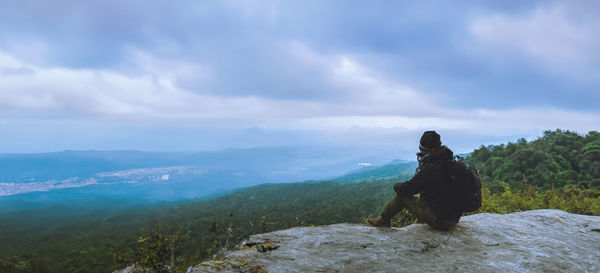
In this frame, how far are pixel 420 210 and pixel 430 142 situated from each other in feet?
5.64

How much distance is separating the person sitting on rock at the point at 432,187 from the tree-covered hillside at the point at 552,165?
58.9 ft

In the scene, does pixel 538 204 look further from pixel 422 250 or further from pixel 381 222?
pixel 422 250

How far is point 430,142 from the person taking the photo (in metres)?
6.79

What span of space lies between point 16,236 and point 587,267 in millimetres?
143140

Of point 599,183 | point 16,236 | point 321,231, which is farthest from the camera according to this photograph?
point 16,236

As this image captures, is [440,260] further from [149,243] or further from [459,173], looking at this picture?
[149,243]

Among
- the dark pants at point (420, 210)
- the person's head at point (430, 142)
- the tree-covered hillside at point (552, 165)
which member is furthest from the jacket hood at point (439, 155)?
the tree-covered hillside at point (552, 165)

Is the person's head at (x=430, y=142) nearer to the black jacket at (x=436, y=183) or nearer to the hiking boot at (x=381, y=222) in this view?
the black jacket at (x=436, y=183)

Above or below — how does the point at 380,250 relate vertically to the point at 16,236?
above

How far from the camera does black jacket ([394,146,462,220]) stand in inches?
254

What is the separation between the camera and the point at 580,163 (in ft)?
83.9

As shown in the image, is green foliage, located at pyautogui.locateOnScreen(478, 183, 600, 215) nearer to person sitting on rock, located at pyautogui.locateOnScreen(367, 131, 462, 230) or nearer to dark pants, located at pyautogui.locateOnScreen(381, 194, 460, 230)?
dark pants, located at pyautogui.locateOnScreen(381, 194, 460, 230)

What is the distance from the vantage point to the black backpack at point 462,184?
650 centimetres

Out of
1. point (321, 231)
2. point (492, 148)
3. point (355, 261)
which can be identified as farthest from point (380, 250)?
point (492, 148)
